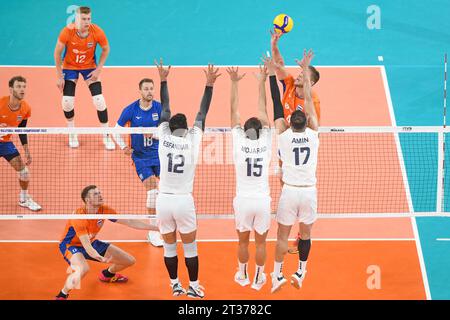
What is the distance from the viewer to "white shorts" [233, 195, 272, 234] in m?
12.5

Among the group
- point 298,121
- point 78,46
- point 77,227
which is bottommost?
point 77,227

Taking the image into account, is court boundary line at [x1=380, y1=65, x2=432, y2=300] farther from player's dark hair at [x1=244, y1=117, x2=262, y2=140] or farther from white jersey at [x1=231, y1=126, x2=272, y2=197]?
player's dark hair at [x1=244, y1=117, x2=262, y2=140]

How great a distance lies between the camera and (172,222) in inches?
500

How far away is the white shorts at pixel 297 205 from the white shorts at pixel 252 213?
1.04 feet

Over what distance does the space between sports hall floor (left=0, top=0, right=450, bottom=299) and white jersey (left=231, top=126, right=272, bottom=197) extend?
2.25 metres

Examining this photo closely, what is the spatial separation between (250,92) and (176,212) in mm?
9066

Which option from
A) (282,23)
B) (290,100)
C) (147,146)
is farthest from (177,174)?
(282,23)

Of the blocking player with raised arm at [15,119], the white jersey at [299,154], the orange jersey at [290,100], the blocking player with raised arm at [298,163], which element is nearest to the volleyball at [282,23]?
the orange jersey at [290,100]

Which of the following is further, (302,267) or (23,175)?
(23,175)

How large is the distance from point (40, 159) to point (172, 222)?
21.6 feet

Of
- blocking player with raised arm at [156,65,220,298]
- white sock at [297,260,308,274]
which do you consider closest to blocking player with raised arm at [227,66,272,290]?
blocking player with raised arm at [156,65,220,298]

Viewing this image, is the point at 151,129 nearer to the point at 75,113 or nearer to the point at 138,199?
the point at 138,199

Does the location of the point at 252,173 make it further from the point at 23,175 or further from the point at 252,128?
the point at 23,175

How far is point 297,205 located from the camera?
41.9ft
